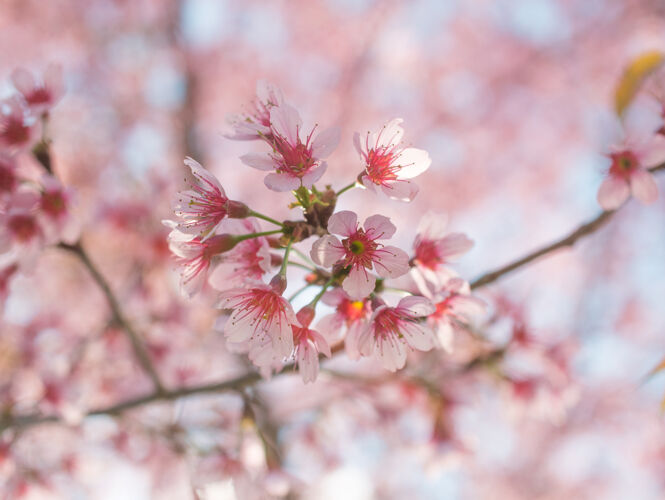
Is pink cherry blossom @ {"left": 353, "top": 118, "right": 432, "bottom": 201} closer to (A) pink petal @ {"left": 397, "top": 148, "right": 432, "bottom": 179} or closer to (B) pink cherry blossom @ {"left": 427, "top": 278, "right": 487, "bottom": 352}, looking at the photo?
(A) pink petal @ {"left": 397, "top": 148, "right": 432, "bottom": 179}

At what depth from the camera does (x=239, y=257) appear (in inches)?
37.3

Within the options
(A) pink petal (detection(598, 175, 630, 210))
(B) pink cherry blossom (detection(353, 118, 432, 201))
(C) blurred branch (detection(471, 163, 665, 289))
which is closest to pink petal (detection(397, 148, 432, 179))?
(B) pink cherry blossom (detection(353, 118, 432, 201))

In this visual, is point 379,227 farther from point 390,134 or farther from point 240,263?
point 240,263

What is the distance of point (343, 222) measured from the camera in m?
0.82

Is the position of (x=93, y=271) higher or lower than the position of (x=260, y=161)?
lower

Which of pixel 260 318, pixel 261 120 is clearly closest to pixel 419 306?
pixel 260 318

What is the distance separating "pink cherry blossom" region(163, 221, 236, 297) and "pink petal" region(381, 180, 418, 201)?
1.01ft

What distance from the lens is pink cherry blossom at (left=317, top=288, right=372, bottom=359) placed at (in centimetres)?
92

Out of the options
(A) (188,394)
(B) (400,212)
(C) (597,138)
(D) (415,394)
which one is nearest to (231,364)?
(D) (415,394)

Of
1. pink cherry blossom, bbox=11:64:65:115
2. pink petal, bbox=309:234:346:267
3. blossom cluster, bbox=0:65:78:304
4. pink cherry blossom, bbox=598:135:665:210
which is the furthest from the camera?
pink cherry blossom, bbox=11:64:65:115

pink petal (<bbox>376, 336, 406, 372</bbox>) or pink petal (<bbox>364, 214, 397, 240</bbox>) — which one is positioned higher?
pink petal (<bbox>364, 214, 397, 240</bbox>)

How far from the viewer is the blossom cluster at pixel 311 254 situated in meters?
0.84

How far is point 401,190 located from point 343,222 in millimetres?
130

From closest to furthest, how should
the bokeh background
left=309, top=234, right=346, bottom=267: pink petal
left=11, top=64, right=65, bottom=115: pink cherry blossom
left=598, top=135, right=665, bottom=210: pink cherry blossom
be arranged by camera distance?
left=309, top=234, right=346, bottom=267: pink petal < left=598, top=135, right=665, bottom=210: pink cherry blossom < left=11, top=64, right=65, bottom=115: pink cherry blossom < the bokeh background
